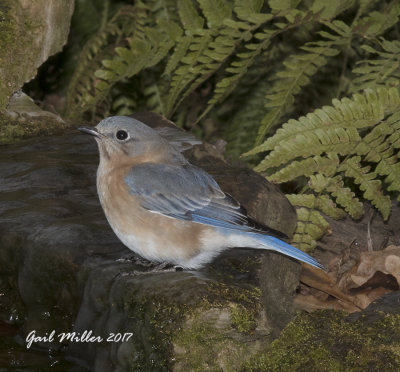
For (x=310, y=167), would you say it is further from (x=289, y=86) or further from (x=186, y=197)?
(x=186, y=197)

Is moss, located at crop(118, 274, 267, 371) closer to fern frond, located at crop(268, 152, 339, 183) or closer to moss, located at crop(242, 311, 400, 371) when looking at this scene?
moss, located at crop(242, 311, 400, 371)

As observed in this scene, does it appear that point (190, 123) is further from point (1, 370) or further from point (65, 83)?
point (1, 370)

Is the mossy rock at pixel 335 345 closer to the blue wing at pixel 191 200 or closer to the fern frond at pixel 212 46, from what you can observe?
the blue wing at pixel 191 200

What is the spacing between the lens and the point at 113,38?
752 centimetres

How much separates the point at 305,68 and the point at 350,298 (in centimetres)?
163

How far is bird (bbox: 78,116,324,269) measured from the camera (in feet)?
12.1

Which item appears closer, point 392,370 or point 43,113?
point 392,370

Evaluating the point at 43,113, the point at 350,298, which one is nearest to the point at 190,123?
the point at 43,113

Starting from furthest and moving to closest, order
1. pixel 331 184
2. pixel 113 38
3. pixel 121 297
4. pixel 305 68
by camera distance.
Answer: pixel 113 38 → pixel 305 68 → pixel 331 184 → pixel 121 297

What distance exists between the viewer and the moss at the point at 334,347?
300cm

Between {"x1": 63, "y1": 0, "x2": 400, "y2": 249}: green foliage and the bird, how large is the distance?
0.79m

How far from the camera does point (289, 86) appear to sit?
16.6ft

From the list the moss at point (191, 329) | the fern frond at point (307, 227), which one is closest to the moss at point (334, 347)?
the moss at point (191, 329)

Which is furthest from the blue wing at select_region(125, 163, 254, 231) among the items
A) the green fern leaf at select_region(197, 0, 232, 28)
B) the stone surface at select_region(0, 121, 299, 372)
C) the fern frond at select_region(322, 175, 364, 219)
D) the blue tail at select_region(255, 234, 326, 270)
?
the green fern leaf at select_region(197, 0, 232, 28)
